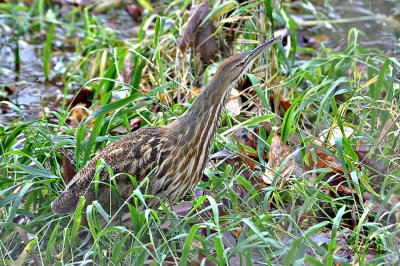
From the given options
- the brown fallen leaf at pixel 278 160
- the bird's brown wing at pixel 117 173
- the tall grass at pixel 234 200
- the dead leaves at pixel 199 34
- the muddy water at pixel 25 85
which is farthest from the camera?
the muddy water at pixel 25 85

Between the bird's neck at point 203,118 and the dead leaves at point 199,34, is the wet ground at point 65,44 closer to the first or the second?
the dead leaves at point 199,34

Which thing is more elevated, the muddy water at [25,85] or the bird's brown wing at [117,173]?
the bird's brown wing at [117,173]

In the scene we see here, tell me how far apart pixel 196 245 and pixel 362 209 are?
2.11 ft

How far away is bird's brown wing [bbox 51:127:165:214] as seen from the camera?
3.52 metres

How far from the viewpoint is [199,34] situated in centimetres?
478

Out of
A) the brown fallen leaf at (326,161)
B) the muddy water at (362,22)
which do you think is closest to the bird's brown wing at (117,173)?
the brown fallen leaf at (326,161)

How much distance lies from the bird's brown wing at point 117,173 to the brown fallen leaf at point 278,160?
48cm

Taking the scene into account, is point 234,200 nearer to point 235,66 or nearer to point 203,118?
point 203,118

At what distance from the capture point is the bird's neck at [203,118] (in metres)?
3.61

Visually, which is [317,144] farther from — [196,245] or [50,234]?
[50,234]

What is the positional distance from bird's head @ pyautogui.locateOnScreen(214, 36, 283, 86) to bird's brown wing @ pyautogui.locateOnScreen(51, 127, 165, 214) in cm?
33

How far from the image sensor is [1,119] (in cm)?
475

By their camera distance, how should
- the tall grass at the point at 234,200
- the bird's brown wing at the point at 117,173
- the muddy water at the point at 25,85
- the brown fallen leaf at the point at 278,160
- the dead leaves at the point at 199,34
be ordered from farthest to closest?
1. the muddy water at the point at 25,85
2. the dead leaves at the point at 199,34
3. the brown fallen leaf at the point at 278,160
4. the bird's brown wing at the point at 117,173
5. the tall grass at the point at 234,200

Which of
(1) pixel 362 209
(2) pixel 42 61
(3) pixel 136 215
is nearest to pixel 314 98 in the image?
(1) pixel 362 209
